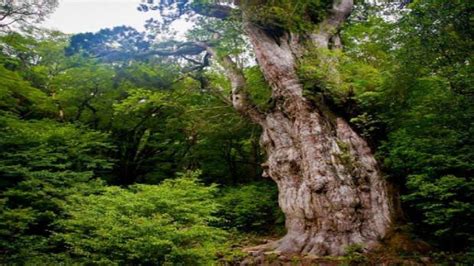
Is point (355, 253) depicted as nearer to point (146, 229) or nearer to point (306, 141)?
point (306, 141)

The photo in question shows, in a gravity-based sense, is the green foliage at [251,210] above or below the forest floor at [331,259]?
above

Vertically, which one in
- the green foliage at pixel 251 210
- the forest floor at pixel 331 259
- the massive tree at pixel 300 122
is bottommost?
the forest floor at pixel 331 259

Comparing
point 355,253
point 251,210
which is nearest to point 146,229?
point 355,253

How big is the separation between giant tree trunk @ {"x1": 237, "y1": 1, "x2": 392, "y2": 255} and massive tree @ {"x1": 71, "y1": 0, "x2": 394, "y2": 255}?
0.02 metres

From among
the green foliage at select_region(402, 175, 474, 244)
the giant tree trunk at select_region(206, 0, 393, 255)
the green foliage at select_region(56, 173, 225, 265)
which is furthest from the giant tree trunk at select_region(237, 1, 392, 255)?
the green foliage at select_region(56, 173, 225, 265)

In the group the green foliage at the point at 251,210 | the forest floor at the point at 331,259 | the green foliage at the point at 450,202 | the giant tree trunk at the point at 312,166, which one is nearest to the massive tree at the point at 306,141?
the giant tree trunk at the point at 312,166

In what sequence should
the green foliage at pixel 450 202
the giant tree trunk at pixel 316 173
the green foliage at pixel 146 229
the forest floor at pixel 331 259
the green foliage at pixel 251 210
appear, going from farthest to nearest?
the green foliage at pixel 251 210 < the giant tree trunk at pixel 316 173 < the forest floor at pixel 331 259 < the green foliage at pixel 450 202 < the green foliage at pixel 146 229

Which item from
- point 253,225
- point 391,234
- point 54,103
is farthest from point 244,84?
point 54,103

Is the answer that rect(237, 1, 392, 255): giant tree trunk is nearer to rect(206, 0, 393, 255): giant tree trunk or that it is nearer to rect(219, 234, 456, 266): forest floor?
rect(206, 0, 393, 255): giant tree trunk

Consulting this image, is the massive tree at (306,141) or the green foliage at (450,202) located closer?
the green foliage at (450,202)

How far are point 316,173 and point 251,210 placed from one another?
16.2ft

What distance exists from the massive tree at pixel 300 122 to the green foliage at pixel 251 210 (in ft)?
10.0

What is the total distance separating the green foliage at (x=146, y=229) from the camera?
5.67 m

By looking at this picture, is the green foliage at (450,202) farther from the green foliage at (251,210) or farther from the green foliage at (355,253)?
the green foliage at (251,210)
